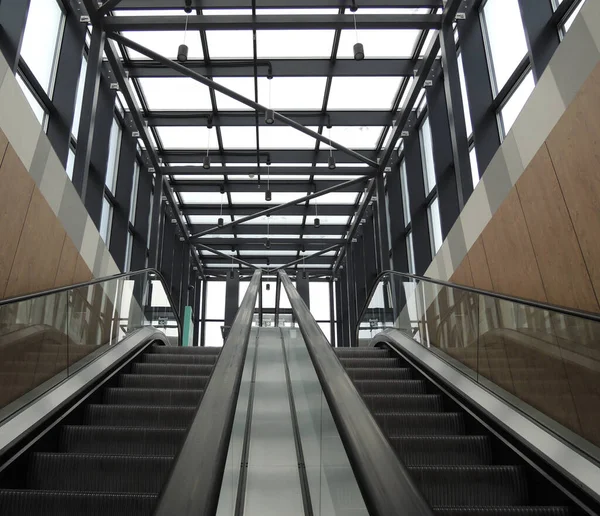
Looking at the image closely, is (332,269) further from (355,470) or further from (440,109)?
(355,470)

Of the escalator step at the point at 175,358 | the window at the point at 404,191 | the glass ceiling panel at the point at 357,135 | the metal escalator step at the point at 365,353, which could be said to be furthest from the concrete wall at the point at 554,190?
the window at the point at 404,191

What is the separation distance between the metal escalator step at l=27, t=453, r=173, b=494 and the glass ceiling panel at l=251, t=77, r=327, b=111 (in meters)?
9.04

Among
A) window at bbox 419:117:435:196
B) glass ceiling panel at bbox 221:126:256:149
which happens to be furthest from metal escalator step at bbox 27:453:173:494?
window at bbox 419:117:435:196

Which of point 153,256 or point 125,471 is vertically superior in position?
point 153,256

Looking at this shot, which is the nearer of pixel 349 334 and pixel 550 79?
pixel 550 79

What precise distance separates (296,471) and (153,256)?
11055 mm

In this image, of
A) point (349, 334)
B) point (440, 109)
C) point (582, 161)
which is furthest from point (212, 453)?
point (349, 334)

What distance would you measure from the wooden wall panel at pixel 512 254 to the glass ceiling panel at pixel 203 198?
37.3 feet

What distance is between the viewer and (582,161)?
14.0ft

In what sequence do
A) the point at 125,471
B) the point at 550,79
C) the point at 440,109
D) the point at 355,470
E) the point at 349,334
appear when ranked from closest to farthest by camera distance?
1. the point at 355,470
2. the point at 125,471
3. the point at 550,79
4. the point at 440,109
5. the point at 349,334

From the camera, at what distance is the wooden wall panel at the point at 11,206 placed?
16.0ft

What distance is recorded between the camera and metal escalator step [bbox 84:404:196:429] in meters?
4.16

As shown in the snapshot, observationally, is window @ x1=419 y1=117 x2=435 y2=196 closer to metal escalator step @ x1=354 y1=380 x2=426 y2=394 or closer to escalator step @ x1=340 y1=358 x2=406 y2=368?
escalator step @ x1=340 y1=358 x2=406 y2=368

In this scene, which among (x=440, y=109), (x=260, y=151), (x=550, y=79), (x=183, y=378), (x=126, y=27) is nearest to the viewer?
(x=550, y=79)
